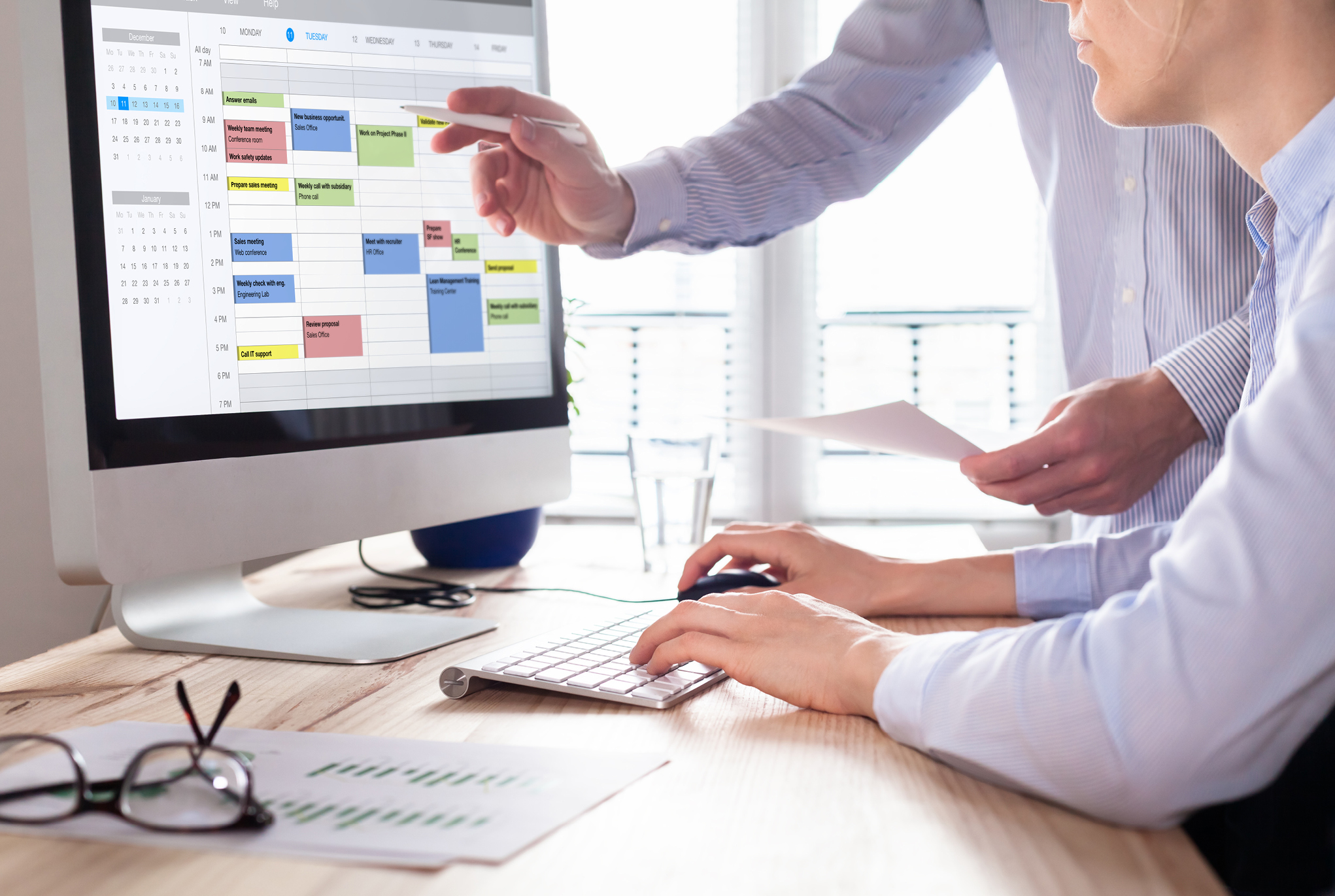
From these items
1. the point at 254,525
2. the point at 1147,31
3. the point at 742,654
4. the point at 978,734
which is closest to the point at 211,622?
the point at 254,525

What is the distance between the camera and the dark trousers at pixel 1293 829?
597 mm

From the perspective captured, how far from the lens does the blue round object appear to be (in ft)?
4.20

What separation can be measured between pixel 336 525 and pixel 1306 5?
926 millimetres

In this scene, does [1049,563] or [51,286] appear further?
[1049,563]

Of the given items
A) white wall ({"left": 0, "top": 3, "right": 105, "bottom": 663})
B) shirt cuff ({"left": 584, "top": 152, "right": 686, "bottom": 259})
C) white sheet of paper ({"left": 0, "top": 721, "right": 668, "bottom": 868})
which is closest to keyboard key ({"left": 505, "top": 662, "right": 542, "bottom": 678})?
white sheet of paper ({"left": 0, "top": 721, "right": 668, "bottom": 868})

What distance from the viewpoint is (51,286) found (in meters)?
0.76

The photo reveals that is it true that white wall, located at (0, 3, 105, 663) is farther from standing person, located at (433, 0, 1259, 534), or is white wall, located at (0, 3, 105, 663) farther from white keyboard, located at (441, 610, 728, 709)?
white keyboard, located at (441, 610, 728, 709)

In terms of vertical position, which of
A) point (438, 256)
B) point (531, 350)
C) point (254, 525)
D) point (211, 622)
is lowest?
point (211, 622)

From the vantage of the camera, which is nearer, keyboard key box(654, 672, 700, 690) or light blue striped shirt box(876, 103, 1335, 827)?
light blue striped shirt box(876, 103, 1335, 827)

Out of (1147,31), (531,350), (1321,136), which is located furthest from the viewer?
(531,350)

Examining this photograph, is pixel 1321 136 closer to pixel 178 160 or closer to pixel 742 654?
pixel 742 654

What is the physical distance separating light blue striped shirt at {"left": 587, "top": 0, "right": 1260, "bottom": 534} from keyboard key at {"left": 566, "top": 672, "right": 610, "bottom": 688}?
2.27 feet

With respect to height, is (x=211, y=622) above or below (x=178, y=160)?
below

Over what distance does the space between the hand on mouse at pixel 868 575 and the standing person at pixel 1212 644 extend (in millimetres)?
193
